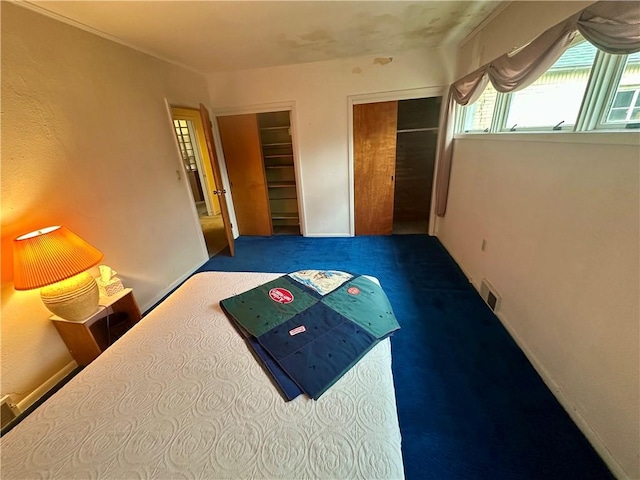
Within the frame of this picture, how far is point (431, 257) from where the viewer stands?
10.1 feet

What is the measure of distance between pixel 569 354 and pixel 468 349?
1.73 ft

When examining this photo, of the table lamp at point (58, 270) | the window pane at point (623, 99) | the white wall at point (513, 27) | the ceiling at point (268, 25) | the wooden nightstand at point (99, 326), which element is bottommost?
the wooden nightstand at point (99, 326)

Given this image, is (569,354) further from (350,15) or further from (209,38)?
(209,38)

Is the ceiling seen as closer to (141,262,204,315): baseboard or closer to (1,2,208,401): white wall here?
(1,2,208,401): white wall

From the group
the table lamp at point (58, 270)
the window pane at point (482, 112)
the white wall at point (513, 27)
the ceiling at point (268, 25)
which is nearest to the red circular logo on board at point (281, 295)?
the table lamp at point (58, 270)

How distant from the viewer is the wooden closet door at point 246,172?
3605 mm

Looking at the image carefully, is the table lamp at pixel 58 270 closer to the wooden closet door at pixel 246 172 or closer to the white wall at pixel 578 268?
the wooden closet door at pixel 246 172

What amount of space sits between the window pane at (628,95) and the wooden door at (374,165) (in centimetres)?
230

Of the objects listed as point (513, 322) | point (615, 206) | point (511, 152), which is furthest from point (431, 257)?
point (615, 206)

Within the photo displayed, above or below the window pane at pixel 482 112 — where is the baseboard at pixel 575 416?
below

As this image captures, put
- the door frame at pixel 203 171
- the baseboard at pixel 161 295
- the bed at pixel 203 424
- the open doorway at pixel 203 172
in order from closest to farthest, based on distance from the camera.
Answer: the bed at pixel 203 424
the baseboard at pixel 161 295
the open doorway at pixel 203 172
the door frame at pixel 203 171

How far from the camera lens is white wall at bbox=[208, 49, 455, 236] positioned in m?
3.02

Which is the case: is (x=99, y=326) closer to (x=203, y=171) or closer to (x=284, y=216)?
(x=284, y=216)

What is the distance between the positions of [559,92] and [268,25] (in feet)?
7.16
